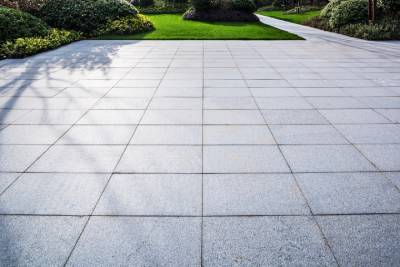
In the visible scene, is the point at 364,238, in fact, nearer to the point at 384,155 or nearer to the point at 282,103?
the point at 384,155

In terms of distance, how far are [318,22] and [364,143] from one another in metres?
18.2

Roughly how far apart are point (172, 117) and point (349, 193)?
326 centimetres

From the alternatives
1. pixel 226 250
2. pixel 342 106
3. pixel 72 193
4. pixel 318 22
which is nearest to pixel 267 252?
pixel 226 250

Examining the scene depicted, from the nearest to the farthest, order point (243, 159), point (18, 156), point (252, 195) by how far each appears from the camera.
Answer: point (252, 195)
point (243, 159)
point (18, 156)

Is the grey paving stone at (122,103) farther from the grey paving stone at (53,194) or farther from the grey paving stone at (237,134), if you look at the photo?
the grey paving stone at (53,194)

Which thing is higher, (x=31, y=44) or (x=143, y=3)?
(x=143, y=3)

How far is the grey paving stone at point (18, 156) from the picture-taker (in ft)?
13.9

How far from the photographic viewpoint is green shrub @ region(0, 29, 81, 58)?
37.0 feet

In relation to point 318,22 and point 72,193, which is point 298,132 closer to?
point 72,193

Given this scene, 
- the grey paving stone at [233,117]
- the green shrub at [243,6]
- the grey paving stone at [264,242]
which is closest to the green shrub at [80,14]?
the green shrub at [243,6]

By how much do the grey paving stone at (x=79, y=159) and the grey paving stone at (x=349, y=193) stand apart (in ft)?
8.09

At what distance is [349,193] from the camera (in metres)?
3.60

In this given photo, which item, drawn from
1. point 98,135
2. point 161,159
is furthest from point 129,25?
point 161,159

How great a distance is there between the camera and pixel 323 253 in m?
2.77
